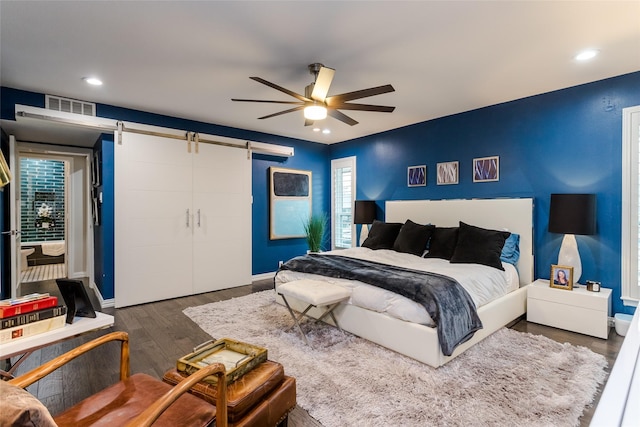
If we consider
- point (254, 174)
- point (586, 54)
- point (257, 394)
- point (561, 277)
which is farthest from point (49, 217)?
point (586, 54)

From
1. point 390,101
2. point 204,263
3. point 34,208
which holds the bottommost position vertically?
point 204,263

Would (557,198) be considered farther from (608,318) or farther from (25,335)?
(25,335)

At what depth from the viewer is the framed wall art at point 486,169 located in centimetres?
403

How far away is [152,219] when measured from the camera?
417 centimetres

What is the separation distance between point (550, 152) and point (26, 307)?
183 inches

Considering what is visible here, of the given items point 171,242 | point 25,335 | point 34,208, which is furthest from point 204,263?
point 34,208

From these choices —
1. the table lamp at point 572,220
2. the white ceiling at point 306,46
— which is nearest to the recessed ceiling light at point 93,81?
the white ceiling at point 306,46

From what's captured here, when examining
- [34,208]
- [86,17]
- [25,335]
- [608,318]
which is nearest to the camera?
[25,335]

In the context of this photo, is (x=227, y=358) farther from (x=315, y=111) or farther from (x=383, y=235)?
(x=383, y=235)

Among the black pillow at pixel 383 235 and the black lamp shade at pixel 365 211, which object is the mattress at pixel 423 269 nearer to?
the black pillow at pixel 383 235

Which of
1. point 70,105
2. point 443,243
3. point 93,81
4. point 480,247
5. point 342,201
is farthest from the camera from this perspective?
point 342,201

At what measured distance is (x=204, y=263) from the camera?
463 centimetres

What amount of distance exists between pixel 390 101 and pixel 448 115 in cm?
112

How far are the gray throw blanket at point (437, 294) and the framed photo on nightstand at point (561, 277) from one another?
4.09 ft
